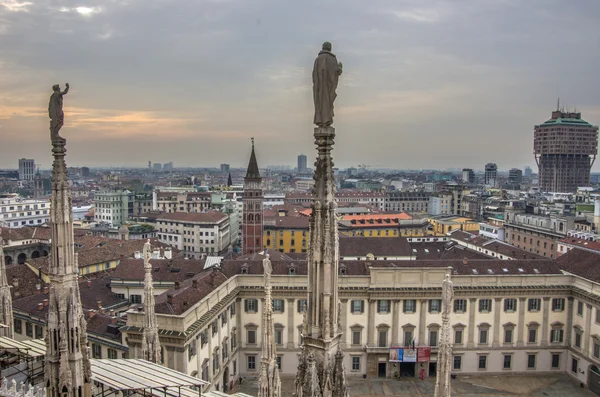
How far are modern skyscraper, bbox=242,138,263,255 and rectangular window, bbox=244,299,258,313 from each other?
113 ft

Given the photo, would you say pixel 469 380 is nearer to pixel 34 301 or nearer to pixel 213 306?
pixel 213 306

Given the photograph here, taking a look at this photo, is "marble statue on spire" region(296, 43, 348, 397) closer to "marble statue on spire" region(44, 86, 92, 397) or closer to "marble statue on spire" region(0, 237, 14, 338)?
"marble statue on spire" region(44, 86, 92, 397)

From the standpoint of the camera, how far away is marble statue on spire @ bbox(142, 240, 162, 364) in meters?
18.5

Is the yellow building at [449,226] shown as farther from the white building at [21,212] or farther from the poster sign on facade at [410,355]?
the white building at [21,212]

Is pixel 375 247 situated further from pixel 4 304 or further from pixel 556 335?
pixel 4 304

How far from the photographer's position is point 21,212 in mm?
105938

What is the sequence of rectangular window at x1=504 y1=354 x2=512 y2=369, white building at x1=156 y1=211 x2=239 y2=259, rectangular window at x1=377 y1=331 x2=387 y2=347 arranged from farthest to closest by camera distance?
white building at x1=156 y1=211 x2=239 y2=259 → rectangular window at x1=504 y1=354 x2=512 y2=369 → rectangular window at x1=377 y1=331 x2=387 y2=347

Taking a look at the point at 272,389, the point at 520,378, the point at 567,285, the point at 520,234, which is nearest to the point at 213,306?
the point at 272,389

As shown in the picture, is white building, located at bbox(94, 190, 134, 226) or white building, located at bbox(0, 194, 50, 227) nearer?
white building, located at bbox(0, 194, 50, 227)

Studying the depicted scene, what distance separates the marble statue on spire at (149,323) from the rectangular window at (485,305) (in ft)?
112

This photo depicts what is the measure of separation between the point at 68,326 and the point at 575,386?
4504 cm

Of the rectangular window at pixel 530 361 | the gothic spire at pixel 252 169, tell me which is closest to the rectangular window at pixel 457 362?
the rectangular window at pixel 530 361

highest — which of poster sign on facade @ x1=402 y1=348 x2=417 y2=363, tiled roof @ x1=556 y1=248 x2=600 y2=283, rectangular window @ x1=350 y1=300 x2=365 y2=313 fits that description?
tiled roof @ x1=556 y1=248 x2=600 y2=283

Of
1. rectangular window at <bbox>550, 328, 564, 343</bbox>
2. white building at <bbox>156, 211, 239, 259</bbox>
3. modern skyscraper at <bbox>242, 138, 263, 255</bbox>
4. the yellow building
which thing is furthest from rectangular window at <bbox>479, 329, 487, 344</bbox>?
white building at <bbox>156, 211, 239, 259</bbox>
